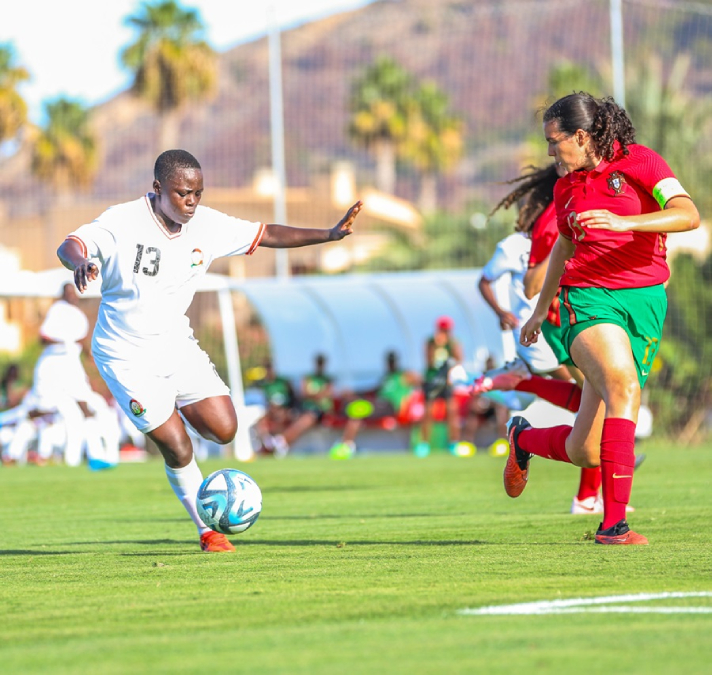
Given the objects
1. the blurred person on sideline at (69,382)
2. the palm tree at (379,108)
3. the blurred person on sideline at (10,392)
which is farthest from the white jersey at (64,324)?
the palm tree at (379,108)

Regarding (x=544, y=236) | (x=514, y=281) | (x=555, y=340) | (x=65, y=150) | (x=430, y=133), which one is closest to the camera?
(x=555, y=340)

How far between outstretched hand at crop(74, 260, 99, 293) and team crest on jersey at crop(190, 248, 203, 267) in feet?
2.76

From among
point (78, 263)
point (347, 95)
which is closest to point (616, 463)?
point (78, 263)

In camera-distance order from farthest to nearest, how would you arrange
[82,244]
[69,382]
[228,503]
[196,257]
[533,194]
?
1. [69,382]
2. [533,194]
3. [196,257]
4. [228,503]
5. [82,244]

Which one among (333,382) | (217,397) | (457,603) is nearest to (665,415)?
(333,382)

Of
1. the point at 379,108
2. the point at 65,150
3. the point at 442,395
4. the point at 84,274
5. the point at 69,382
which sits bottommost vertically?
the point at 442,395

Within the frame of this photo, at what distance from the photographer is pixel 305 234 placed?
8.11 metres

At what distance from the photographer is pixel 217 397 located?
314 inches

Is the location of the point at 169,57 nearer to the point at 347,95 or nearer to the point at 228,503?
the point at 228,503

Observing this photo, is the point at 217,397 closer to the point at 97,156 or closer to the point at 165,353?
the point at 165,353

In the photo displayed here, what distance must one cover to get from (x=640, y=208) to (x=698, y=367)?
69.9ft

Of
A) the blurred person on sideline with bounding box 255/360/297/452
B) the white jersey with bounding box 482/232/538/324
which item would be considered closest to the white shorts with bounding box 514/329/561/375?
the white jersey with bounding box 482/232/538/324

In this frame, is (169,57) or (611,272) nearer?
(611,272)

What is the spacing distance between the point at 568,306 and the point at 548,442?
884 mm
